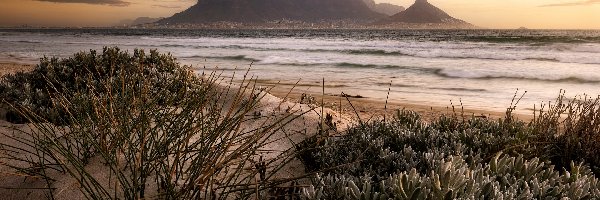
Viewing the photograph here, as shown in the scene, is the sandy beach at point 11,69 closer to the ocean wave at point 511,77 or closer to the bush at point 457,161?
the bush at point 457,161

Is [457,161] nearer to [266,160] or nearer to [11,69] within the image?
[266,160]

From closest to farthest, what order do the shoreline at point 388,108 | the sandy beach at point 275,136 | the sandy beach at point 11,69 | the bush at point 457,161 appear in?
1. the bush at point 457,161
2. the sandy beach at point 275,136
3. the shoreline at point 388,108
4. the sandy beach at point 11,69

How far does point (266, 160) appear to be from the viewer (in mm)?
4023

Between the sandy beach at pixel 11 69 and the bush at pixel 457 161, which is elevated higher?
the bush at pixel 457 161

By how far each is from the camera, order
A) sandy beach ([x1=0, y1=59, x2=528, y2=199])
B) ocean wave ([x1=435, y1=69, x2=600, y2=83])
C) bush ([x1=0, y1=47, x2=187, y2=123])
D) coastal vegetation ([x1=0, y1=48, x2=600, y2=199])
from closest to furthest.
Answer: coastal vegetation ([x1=0, y1=48, x2=600, y2=199]) < sandy beach ([x1=0, y1=59, x2=528, y2=199]) < bush ([x1=0, y1=47, x2=187, y2=123]) < ocean wave ([x1=435, y1=69, x2=600, y2=83])

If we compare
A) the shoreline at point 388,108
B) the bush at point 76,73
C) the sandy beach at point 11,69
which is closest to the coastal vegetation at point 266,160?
the bush at point 76,73

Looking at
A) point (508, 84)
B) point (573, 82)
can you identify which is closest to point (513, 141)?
point (508, 84)

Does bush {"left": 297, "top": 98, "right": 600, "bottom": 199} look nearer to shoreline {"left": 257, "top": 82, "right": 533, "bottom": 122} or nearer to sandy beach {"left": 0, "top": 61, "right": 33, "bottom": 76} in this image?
shoreline {"left": 257, "top": 82, "right": 533, "bottom": 122}

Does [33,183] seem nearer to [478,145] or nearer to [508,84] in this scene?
[478,145]

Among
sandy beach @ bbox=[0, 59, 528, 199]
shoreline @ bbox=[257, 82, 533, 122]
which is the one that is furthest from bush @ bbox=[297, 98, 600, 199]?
shoreline @ bbox=[257, 82, 533, 122]

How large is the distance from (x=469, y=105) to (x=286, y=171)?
8.01 meters

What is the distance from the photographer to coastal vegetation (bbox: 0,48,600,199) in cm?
295

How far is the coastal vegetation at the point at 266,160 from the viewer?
2.95 meters

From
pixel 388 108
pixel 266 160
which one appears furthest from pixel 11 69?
pixel 266 160
